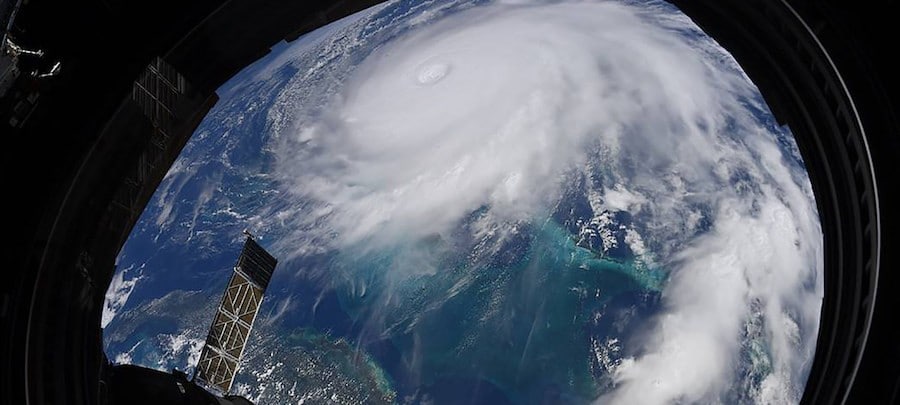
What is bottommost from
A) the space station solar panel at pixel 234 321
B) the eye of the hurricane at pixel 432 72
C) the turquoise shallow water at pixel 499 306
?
the space station solar panel at pixel 234 321

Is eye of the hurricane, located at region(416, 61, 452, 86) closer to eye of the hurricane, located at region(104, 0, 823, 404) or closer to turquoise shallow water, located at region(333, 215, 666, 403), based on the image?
eye of the hurricane, located at region(104, 0, 823, 404)

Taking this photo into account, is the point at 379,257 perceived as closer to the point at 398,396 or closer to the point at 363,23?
the point at 398,396

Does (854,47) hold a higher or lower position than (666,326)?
higher

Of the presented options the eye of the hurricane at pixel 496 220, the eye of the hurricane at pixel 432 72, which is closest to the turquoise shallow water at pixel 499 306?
the eye of the hurricane at pixel 496 220

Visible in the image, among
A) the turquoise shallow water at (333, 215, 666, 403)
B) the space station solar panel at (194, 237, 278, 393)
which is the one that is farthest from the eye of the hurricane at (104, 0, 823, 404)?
the space station solar panel at (194, 237, 278, 393)

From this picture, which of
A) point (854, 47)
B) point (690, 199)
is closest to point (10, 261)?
point (854, 47)

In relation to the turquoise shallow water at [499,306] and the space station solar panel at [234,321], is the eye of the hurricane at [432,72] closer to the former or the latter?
the turquoise shallow water at [499,306]

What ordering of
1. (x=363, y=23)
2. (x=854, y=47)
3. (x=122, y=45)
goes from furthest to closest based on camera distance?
(x=363, y=23), (x=122, y=45), (x=854, y=47)
